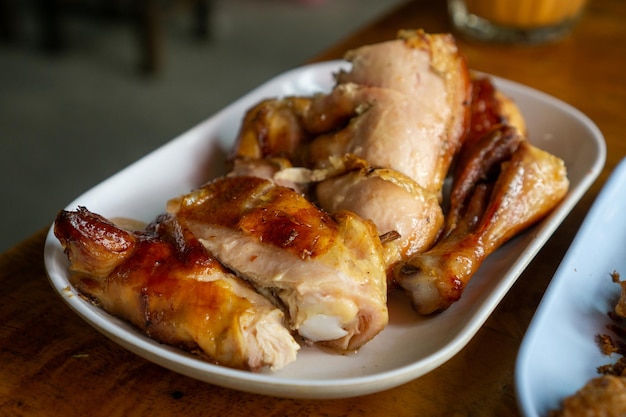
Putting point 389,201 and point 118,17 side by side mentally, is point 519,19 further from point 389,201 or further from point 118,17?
point 118,17

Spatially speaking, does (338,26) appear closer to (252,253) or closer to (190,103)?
(190,103)

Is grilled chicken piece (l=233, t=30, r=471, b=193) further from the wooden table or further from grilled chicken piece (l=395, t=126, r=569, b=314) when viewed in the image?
the wooden table

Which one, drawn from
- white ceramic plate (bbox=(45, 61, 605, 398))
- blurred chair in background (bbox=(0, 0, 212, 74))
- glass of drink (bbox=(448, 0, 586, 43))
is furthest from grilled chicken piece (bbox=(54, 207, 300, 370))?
blurred chair in background (bbox=(0, 0, 212, 74))

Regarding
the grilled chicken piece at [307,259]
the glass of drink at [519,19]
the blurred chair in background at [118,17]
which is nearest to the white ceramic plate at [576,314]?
the grilled chicken piece at [307,259]

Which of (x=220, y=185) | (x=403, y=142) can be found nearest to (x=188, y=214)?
(x=220, y=185)

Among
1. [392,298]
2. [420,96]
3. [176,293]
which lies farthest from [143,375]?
[420,96]
